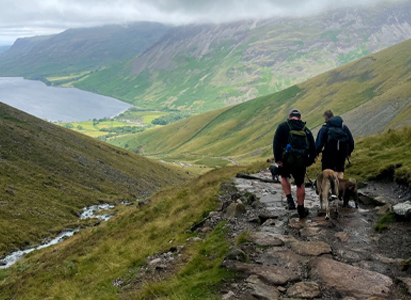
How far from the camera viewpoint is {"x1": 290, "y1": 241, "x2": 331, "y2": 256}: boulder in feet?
29.5

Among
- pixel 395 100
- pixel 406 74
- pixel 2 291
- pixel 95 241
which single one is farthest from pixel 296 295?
pixel 406 74

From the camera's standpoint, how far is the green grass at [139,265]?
27.5 feet

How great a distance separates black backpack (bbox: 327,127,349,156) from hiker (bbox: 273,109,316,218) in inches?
63.1

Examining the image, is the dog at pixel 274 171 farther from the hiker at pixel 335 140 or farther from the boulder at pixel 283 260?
the boulder at pixel 283 260

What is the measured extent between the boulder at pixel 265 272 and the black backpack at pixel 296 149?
4478 millimetres

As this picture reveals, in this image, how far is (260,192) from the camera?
57.0 ft

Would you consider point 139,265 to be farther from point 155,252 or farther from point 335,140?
point 335,140

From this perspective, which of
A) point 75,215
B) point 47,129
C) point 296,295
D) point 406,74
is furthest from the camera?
point 406,74

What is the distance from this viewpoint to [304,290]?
709cm

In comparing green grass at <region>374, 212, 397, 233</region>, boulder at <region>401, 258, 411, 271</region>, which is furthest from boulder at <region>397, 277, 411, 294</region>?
green grass at <region>374, 212, 397, 233</region>

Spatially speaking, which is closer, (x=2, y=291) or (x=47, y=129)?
(x=2, y=291)

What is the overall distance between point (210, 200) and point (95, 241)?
8252mm

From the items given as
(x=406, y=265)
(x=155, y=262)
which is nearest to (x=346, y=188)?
(x=406, y=265)

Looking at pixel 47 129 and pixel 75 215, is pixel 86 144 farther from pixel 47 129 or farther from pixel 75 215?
pixel 75 215
